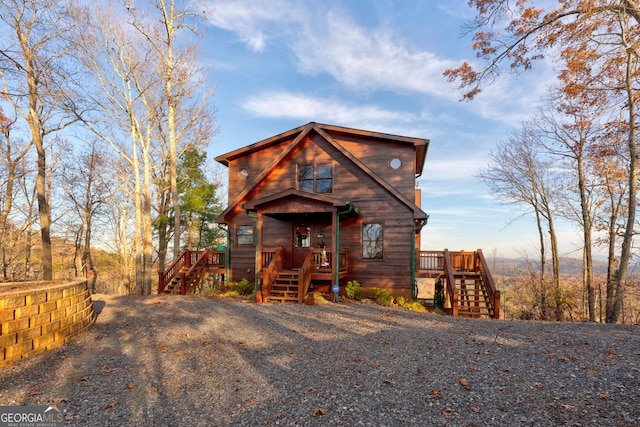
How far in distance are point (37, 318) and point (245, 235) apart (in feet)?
30.4

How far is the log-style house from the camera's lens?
1166 centimetres

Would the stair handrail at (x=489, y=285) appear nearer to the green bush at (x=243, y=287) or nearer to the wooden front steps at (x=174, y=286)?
the green bush at (x=243, y=287)

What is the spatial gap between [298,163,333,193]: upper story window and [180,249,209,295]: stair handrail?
5.56 metres

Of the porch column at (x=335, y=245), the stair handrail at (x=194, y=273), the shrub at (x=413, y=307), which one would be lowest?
the shrub at (x=413, y=307)

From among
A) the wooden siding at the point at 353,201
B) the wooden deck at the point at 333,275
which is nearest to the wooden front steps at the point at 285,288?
the wooden deck at the point at 333,275

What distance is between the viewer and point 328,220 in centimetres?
1352

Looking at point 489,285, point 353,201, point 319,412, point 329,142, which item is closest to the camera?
point 319,412

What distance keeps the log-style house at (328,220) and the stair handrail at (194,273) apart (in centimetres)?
7

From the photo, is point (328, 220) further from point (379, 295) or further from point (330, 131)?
point (330, 131)

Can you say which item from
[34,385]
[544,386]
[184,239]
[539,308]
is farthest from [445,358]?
[184,239]

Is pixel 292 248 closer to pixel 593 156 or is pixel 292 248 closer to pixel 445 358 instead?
pixel 445 358

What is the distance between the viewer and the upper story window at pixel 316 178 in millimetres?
13875

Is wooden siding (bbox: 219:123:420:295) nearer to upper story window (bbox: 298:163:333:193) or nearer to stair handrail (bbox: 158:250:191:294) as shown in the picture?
upper story window (bbox: 298:163:333:193)

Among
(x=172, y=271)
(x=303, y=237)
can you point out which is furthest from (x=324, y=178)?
(x=172, y=271)
